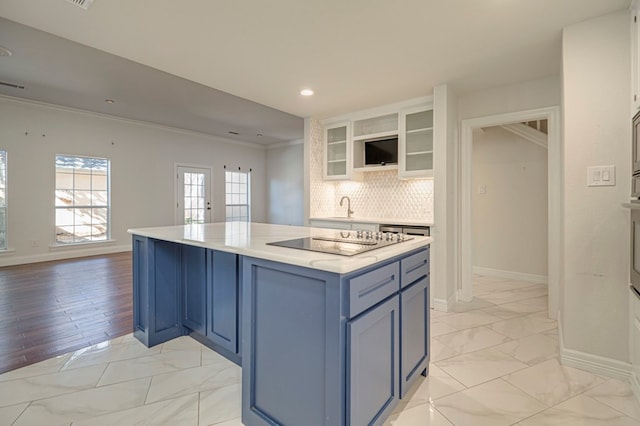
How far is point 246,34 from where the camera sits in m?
2.38

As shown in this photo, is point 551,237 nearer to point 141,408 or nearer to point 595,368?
point 595,368

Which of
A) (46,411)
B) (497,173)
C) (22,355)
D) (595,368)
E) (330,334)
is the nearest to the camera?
(330,334)

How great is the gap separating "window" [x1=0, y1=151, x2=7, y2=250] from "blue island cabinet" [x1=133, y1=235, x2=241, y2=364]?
14.5ft

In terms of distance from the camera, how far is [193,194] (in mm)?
7621

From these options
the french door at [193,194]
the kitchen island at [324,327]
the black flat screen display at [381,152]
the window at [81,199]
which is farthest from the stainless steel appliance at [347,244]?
the french door at [193,194]

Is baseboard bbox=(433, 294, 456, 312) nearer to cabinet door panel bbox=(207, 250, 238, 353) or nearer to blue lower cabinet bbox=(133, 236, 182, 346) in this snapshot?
cabinet door panel bbox=(207, 250, 238, 353)

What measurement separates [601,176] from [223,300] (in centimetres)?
268

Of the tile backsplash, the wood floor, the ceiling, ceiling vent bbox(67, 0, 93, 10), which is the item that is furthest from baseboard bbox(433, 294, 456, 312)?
ceiling vent bbox(67, 0, 93, 10)

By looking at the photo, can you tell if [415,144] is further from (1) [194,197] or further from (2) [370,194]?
(1) [194,197]

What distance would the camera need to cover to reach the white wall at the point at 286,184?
8.60m

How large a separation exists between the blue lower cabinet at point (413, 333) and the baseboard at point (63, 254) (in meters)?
6.45

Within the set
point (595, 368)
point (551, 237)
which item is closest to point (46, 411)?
point (595, 368)

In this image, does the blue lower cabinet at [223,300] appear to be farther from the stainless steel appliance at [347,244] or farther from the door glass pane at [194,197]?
the door glass pane at [194,197]

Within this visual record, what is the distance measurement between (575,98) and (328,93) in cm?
234
